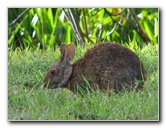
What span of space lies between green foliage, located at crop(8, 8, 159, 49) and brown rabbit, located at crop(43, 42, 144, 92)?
0.59 m

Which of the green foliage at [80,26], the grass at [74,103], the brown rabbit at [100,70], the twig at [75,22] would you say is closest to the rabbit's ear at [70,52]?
the brown rabbit at [100,70]

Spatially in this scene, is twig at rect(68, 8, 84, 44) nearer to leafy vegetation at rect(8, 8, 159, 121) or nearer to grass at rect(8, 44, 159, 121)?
leafy vegetation at rect(8, 8, 159, 121)

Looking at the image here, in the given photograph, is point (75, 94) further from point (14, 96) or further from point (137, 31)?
point (137, 31)

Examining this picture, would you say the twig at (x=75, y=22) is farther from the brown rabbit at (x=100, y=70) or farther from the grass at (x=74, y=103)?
the grass at (x=74, y=103)

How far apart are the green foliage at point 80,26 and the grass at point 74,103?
2.15ft

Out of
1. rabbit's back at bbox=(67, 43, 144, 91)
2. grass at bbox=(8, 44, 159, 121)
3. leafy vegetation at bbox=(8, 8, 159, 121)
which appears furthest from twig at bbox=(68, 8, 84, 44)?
grass at bbox=(8, 44, 159, 121)

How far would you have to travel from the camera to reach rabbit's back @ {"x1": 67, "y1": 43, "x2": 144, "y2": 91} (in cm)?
776

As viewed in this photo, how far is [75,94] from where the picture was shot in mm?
7805

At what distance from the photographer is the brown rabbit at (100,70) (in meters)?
7.77

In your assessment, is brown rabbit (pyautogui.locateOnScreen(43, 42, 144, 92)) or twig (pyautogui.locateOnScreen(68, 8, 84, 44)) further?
twig (pyautogui.locateOnScreen(68, 8, 84, 44))

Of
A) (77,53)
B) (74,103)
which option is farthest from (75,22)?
(74,103)

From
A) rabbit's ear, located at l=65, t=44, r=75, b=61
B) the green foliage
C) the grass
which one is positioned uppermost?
the green foliage
